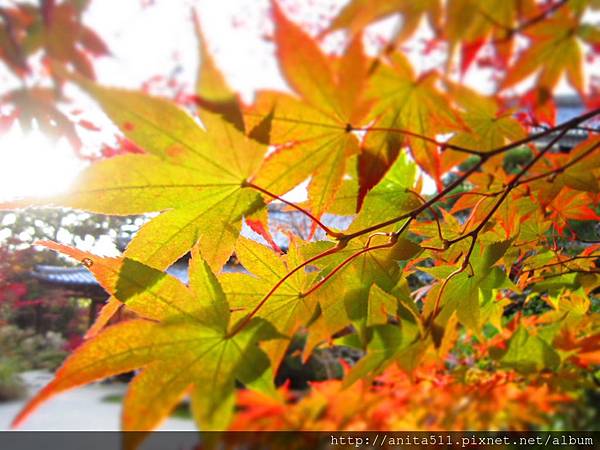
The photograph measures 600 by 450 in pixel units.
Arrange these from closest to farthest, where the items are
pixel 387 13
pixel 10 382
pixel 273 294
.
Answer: pixel 387 13 → pixel 273 294 → pixel 10 382

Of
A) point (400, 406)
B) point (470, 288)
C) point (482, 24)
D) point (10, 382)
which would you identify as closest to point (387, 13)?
point (482, 24)

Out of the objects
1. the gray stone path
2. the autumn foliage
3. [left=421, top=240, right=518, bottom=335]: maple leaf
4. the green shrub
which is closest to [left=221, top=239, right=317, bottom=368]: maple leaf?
the autumn foliage

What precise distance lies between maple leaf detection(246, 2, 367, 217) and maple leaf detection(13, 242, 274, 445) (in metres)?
0.09

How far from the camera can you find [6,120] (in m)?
0.59

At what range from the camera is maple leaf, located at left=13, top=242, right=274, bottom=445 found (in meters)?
0.26

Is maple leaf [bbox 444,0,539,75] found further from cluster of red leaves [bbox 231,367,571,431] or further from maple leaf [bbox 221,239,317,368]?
cluster of red leaves [bbox 231,367,571,431]

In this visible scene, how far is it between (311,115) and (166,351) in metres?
0.17

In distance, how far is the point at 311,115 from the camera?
26cm

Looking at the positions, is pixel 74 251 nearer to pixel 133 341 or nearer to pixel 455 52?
pixel 133 341

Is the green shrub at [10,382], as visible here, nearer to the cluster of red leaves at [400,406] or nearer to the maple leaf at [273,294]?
the cluster of red leaves at [400,406]

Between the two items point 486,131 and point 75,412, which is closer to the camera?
point 486,131

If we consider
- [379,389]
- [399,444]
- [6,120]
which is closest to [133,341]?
[6,120]

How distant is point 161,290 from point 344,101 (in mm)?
170

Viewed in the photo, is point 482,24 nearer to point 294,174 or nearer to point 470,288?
point 294,174
